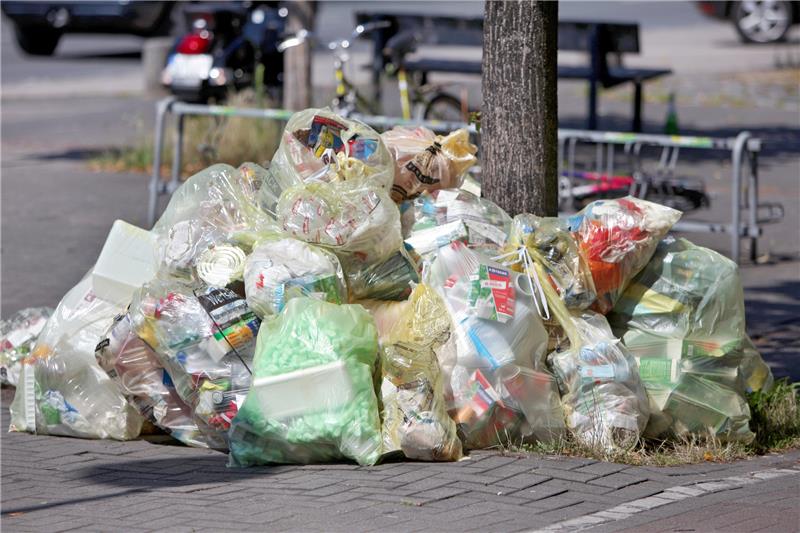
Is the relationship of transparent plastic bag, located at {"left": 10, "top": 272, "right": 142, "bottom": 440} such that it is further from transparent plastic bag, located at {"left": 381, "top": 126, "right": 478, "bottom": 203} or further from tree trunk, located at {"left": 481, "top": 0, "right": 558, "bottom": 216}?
tree trunk, located at {"left": 481, "top": 0, "right": 558, "bottom": 216}

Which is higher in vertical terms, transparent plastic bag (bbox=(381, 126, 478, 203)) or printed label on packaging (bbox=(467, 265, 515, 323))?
transparent plastic bag (bbox=(381, 126, 478, 203))

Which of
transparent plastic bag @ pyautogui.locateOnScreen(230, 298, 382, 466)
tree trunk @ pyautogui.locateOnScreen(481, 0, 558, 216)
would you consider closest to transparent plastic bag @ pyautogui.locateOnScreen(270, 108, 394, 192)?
tree trunk @ pyautogui.locateOnScreen(481, 0, 558, 216)

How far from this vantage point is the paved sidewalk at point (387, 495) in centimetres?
429

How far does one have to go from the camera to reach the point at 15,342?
20.2 feet

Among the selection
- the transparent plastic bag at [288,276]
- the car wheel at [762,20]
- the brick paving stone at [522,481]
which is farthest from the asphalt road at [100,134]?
the brick paving stone at [522,481]

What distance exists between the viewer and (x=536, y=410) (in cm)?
504

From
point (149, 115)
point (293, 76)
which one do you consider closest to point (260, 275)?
point (293, 76)

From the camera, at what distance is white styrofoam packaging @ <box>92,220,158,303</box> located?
5.62m

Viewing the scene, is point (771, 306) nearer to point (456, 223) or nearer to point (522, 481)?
point (456, 223)

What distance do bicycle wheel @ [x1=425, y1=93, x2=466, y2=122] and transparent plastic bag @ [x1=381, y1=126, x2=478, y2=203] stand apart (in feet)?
20.6

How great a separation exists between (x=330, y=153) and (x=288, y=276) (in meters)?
0.75

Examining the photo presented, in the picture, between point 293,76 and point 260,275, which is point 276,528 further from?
point 293,76

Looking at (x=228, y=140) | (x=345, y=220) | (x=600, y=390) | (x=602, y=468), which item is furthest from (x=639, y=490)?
(x=228, y=140)

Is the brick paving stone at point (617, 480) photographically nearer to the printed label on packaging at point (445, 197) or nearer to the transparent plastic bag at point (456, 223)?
the transparent plastic bag at point (456, 223)
